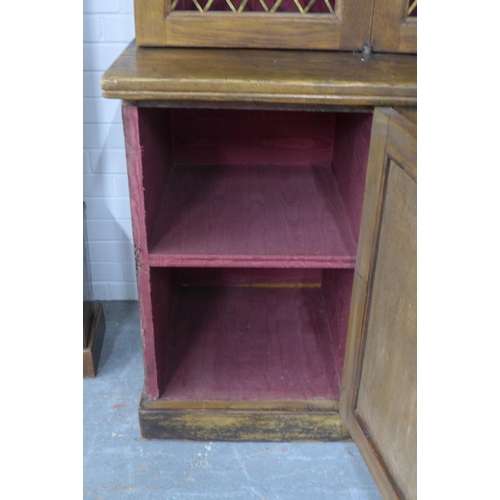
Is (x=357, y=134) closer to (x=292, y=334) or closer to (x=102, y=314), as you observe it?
(x=292, y=334)

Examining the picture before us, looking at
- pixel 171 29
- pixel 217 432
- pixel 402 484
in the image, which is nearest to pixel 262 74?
pixel 171 29

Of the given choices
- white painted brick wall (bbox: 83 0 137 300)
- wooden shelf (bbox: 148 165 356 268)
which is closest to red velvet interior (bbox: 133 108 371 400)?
wooden shelf (bbox: 148 165 356 268)

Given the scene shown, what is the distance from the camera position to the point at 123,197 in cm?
183

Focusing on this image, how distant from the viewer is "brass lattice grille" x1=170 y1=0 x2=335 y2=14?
1.23 m

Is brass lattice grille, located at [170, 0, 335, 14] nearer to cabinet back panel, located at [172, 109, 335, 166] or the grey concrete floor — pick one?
cabinet back panel, located at [172, 109, 335, 166]

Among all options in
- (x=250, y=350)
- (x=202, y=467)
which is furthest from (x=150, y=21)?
(x=202, y=467)

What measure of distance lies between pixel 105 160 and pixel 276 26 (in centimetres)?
78

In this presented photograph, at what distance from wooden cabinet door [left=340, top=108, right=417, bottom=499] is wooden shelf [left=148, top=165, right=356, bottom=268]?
15 centimetres

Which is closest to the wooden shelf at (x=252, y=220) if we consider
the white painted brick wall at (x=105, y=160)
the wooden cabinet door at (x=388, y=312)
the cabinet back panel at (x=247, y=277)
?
the wooden cabinet door at (x=388, y=312)

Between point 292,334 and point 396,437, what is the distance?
0.72m

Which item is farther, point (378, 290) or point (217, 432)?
point (217, 432)

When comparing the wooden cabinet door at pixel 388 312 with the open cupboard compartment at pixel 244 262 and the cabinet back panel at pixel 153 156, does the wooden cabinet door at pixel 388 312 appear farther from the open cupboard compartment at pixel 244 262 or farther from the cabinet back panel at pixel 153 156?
the cabinet back panel at pixel 153 156

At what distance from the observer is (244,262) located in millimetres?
1244

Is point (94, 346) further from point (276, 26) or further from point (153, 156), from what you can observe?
point (276, 26)
